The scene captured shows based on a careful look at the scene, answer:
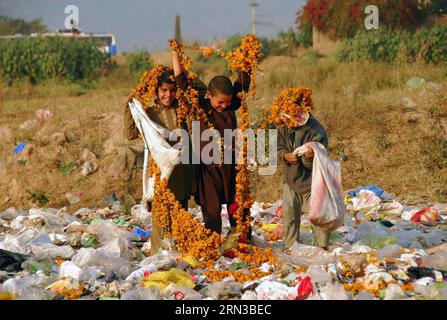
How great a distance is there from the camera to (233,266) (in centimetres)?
577

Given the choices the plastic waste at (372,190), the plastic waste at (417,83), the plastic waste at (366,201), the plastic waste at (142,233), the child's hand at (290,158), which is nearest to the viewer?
the child's hand at (290,158)

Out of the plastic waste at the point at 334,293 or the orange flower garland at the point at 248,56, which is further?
the orange flower garland at the point at 248,56

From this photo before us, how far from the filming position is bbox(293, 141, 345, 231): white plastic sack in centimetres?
577

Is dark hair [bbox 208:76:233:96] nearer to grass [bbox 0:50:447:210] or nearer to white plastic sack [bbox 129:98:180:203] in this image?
white plastic sack [bbox 129:98:180:203]

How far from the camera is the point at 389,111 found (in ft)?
38.2

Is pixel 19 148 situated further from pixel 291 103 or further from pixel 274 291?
pixel 274 291

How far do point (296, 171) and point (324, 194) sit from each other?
0.36 meters

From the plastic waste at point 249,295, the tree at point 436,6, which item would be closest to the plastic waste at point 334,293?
the plastic waste at point 249,295

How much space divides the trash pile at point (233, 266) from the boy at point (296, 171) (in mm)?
198

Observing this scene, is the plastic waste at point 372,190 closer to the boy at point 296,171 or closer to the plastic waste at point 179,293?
the boy at point 296,171

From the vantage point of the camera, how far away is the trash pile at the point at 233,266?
4844 mm

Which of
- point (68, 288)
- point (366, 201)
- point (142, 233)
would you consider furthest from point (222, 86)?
point (366, 201)

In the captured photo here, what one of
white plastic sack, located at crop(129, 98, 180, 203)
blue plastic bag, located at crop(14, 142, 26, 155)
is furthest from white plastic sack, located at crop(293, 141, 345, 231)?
blue plastic bag, located at crop(14, 142, 26, 155)
